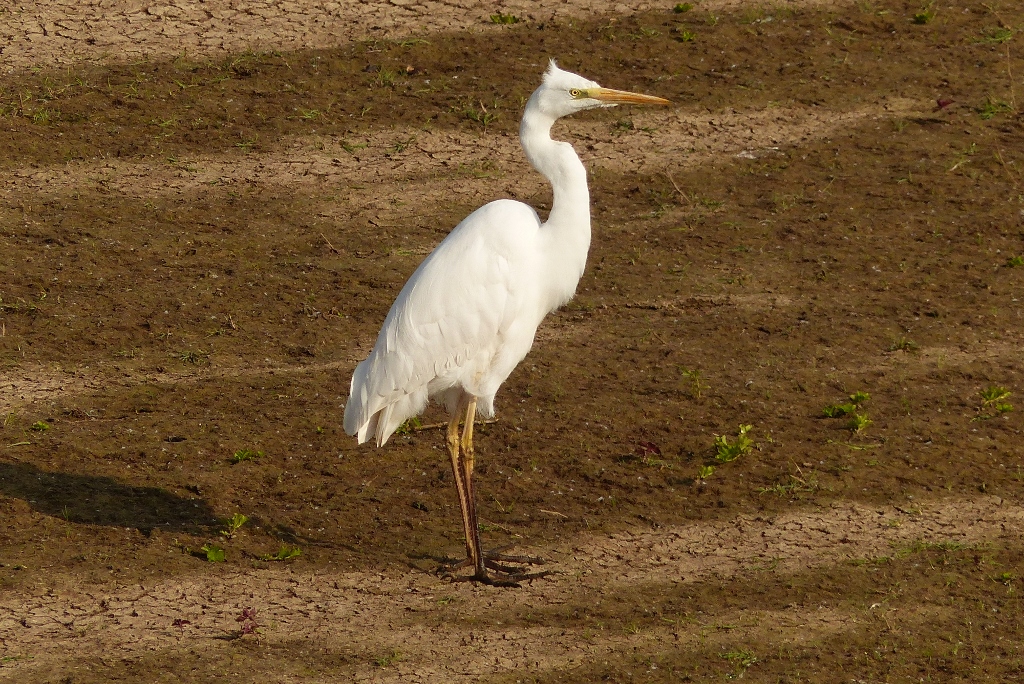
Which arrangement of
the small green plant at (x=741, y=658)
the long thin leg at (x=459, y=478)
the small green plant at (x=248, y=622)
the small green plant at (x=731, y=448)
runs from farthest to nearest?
1. the small green plant at (x=731, y=448)
2. the long thin leg at (x=459, y=478)
3. the small green plant at (x=248, y=622)
4. the small green plant at (x=741, y=658)

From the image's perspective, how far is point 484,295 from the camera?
5.94 meters

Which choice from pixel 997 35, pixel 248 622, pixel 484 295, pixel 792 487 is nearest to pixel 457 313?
pixel 484 295

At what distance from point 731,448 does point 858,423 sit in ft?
2.60

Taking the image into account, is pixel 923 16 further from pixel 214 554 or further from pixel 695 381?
pixel 214 554

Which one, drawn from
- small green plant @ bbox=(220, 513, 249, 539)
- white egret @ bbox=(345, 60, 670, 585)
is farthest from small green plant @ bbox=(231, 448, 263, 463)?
white egret @ bbox=(345, 60, 670, 585)

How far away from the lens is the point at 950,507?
6219mm

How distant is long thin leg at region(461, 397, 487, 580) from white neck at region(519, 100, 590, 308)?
2.63 ft

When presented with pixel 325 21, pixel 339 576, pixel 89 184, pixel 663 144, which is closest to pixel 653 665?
pixel 339 576

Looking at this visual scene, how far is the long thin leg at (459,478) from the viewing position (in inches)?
229

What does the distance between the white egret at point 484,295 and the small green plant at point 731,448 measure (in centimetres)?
135

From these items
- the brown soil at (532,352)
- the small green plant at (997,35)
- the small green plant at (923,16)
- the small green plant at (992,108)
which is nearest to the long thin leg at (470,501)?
the brown soil at (532,352)

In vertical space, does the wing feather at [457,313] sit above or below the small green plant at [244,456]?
above

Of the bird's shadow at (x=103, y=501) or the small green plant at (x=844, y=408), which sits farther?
the small green plant at (x=844, y=408)

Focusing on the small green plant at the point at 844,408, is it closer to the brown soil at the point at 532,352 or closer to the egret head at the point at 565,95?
the brown soil at the point at 532,352
